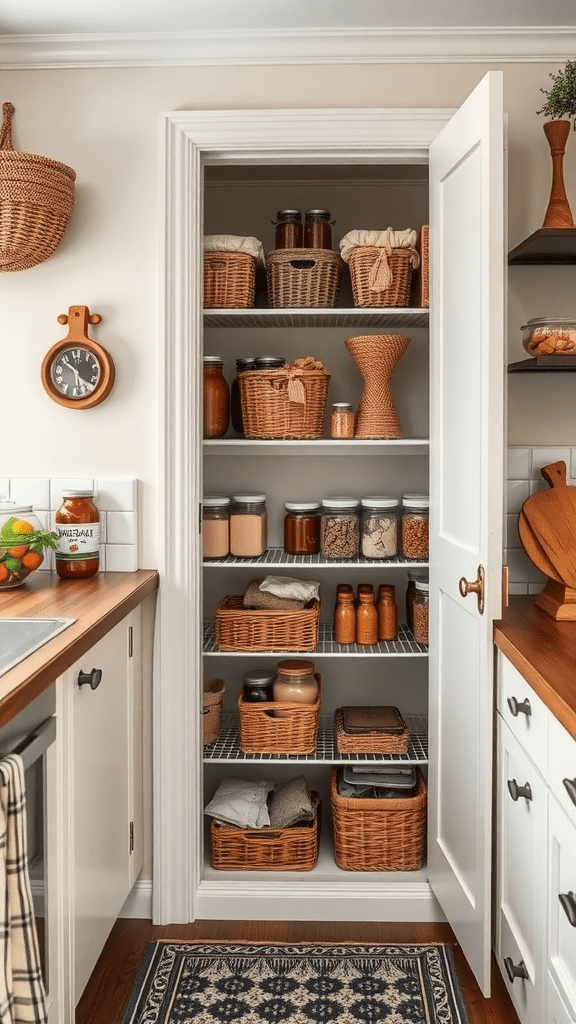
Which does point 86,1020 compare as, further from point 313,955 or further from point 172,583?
point 172,583

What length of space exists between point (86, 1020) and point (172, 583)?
3.53 feet

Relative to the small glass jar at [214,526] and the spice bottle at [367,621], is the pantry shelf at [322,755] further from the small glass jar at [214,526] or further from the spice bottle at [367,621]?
the small glass jar at [214,526]

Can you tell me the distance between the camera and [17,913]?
4.32 feet

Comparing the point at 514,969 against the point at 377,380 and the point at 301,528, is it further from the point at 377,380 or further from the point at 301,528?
the point at 377,380

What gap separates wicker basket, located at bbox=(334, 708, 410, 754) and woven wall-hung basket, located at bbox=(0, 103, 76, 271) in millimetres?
1640

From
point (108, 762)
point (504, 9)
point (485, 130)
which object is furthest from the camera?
point (504, 9)

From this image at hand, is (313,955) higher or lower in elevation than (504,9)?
lower

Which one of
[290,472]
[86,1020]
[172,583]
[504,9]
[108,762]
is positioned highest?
[504,9]

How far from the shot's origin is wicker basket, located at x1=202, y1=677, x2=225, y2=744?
2.68 meters

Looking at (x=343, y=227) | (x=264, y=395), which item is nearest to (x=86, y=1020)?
(x=264, y=395)

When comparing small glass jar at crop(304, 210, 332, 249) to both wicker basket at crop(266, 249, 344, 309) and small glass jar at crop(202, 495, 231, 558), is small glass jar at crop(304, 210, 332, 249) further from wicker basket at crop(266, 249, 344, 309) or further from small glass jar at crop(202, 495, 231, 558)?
small glass jar at crop(202, 495, 231, 558)

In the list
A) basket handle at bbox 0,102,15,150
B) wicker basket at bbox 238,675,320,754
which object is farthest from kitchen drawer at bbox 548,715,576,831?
basket handle at bbox 0,102,15,150

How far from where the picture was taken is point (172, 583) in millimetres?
2400

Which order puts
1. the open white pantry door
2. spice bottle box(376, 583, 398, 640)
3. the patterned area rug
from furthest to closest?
spice bottle box(376, 583, 398, 640), the patterned area rug, the open white pantry door
